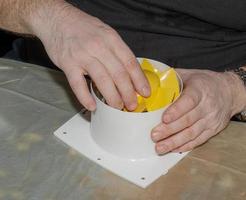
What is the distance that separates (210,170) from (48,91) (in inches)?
13.8

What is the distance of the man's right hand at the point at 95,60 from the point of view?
2.46 feet

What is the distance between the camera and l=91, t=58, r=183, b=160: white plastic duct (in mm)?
730

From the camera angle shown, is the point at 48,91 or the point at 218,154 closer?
the point at 218,154

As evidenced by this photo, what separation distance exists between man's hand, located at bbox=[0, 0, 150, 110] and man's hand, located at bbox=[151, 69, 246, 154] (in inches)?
2.5

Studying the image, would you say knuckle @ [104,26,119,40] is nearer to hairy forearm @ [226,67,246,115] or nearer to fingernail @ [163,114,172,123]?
fingernail @ [163,114,172,123]

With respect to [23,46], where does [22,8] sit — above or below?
above

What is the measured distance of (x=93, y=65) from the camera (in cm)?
77

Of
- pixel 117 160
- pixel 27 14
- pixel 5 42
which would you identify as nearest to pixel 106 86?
pixel 117 160

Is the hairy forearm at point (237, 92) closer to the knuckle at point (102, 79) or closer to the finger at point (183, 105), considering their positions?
the finger at point (183, 105)

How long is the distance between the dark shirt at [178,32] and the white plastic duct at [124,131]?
0.24 metres

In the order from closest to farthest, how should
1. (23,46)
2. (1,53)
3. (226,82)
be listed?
1. (226,82)
2. (23,46)
3. (1,53)

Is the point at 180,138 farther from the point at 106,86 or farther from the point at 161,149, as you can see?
the point at 106,86

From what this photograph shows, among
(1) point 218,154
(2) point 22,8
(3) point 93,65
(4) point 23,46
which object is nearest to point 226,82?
(1) point 218,154

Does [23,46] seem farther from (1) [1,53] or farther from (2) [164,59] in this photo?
(2) [164,59]
